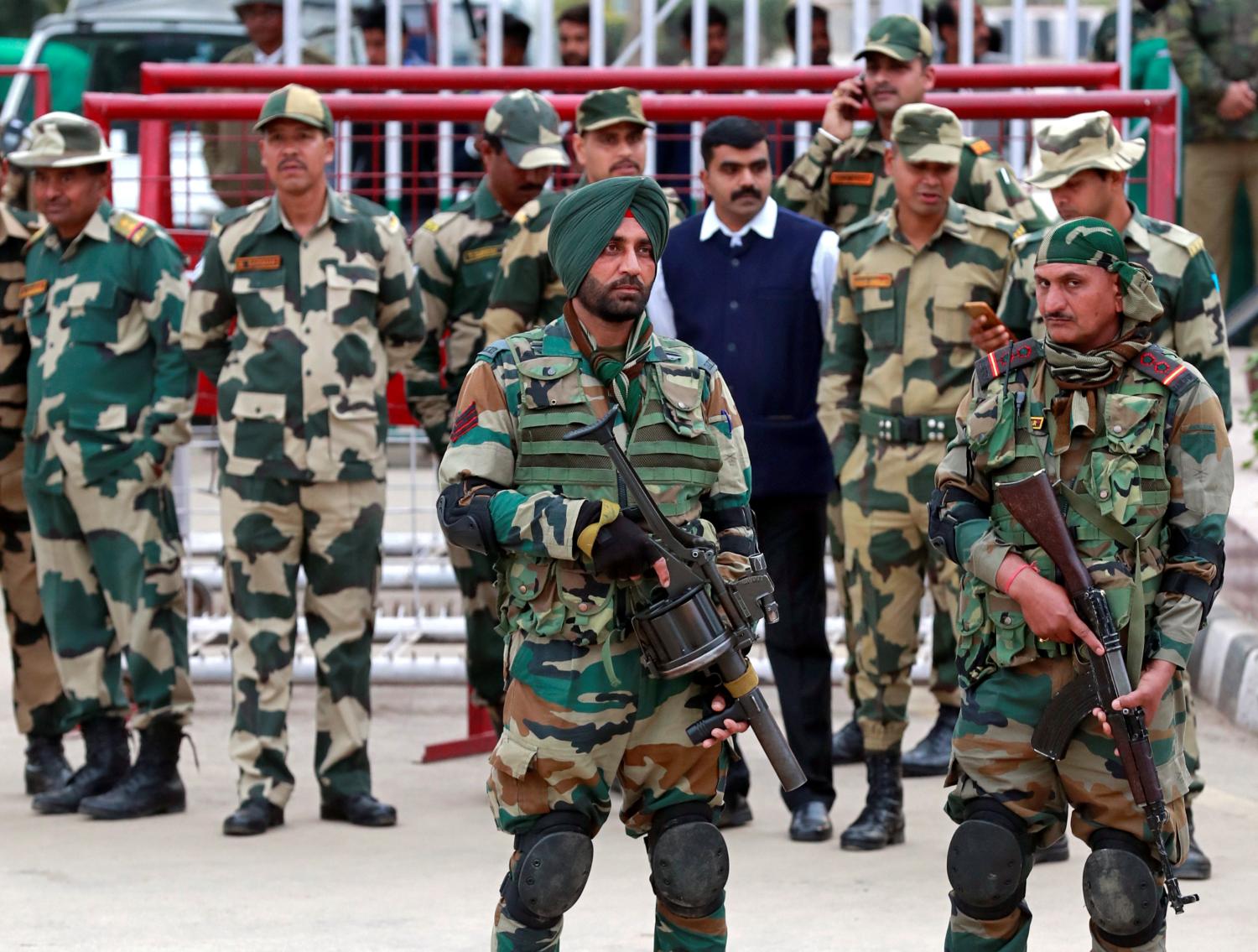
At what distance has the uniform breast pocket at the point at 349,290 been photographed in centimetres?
668

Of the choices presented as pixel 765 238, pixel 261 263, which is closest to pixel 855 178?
pixel 765 238

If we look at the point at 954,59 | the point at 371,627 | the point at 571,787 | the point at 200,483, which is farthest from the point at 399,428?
the point at 571,787

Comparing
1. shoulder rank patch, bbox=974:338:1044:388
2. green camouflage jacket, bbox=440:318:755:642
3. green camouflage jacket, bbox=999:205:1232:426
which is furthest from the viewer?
green camouflage jacket, bbox=999:205:1232:426

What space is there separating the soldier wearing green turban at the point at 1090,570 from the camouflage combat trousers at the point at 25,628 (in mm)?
3804

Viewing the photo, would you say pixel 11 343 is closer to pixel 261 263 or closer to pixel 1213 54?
pixel 261 263

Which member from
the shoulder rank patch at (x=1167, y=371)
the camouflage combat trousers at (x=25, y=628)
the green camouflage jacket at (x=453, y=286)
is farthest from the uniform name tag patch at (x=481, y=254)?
the shoulder rank patch at (x=1167, y=371)

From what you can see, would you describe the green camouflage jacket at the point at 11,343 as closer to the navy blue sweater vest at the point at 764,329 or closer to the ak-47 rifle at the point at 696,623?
the navy blue sweater vest at the point at 764,329

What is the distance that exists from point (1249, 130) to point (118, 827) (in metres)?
7.13

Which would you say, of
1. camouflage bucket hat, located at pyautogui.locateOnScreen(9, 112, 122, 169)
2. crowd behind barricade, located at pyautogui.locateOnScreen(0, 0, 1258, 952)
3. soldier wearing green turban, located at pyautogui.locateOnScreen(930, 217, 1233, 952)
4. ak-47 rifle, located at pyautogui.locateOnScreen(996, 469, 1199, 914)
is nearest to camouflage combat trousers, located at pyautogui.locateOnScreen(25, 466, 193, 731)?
crowd behind barricade, located at pyautogui.locateOnScreen(0, 0, 1258, 952)

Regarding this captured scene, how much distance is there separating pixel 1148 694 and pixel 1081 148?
2.05m

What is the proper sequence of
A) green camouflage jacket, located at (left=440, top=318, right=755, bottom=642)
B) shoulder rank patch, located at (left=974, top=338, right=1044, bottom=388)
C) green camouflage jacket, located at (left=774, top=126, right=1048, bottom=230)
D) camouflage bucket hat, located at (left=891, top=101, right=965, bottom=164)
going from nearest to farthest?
green camouflage jacket, located at (left=440, top=318, right=755, bottom=642)
shoulder rank patch, located at (left=974, top=338, right=1044, bottom=388)
camouflage bucket hat, located at (left=891, top=101, right=965, bottom=164)
green camouflage jacket, located at (left=774, top=126, right=1048, bottom=230)

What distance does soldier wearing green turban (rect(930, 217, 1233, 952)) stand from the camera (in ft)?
14.7

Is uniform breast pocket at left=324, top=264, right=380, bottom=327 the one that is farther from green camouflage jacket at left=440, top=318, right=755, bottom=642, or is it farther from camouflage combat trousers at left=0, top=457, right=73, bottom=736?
green camouflage jacket at left=440, top=318, right=755, bottom=642

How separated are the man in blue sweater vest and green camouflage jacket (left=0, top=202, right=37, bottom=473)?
2.17 meters
